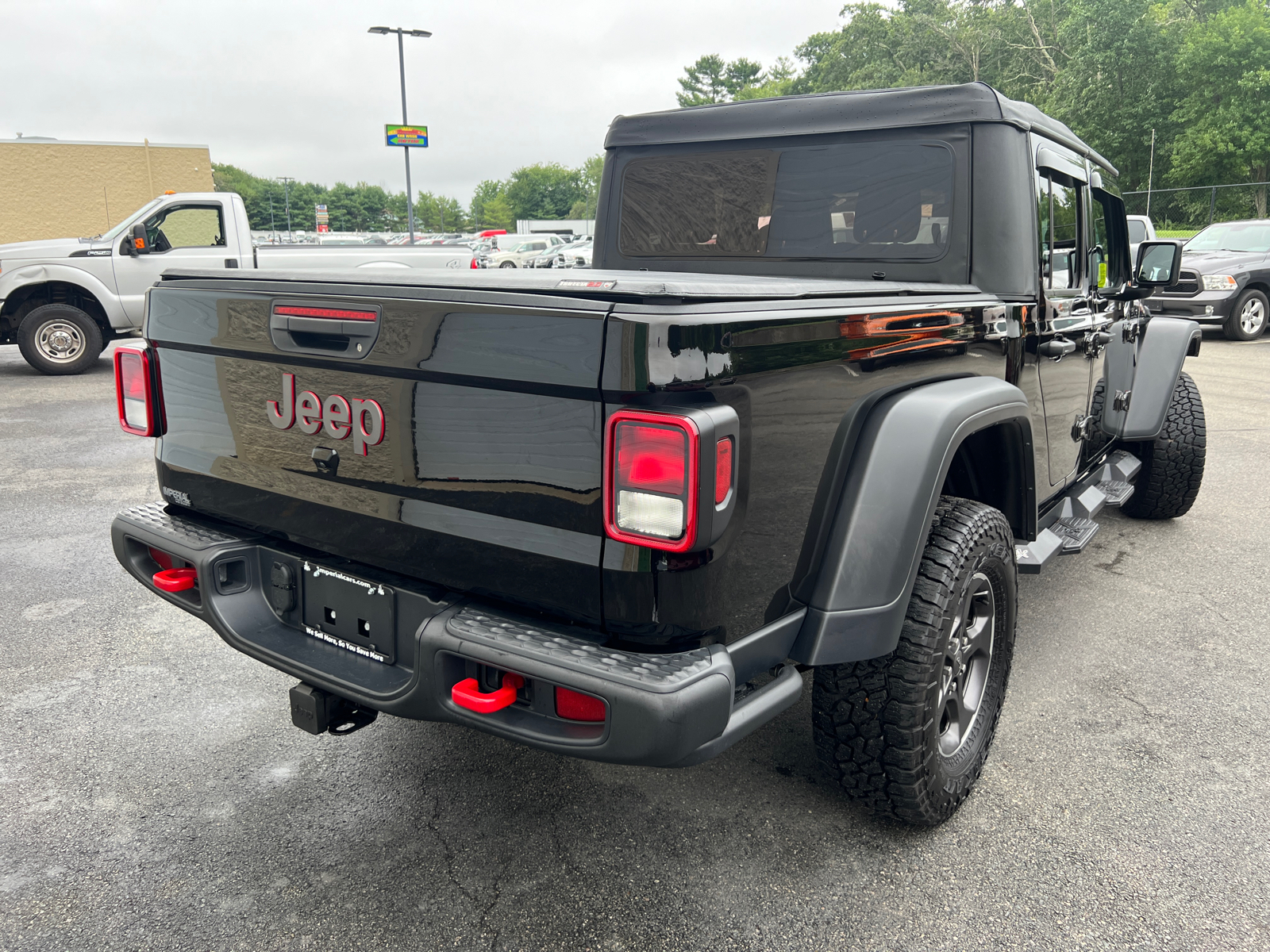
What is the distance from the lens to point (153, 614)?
3.92 m

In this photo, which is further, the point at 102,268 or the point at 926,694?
the point at 102,268

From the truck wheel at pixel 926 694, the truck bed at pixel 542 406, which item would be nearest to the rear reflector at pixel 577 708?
the truck bed at pixel 542 406

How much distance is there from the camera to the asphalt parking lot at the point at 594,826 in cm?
207

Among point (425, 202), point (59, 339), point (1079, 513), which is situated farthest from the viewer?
point (425, 202)

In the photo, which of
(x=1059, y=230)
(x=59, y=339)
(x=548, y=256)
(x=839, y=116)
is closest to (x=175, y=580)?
(x=839, y=116)

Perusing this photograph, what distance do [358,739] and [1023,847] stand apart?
6.63 feet

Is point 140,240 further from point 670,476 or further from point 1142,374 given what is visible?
point 670,476

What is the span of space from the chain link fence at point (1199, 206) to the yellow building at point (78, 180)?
33.1m

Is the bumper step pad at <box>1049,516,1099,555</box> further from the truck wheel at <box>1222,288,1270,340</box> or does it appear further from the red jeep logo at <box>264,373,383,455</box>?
the truck wheel at <box>1222,288,1270,340</box>

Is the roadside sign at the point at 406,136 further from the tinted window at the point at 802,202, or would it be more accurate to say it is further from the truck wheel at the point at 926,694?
the truck wheel at the point at 926,694

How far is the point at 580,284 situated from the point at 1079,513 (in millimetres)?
2921

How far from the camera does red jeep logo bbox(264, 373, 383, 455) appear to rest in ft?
6.59

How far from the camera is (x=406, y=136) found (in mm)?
27016

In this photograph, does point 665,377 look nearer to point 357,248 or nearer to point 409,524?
point 409,524
